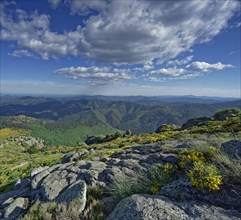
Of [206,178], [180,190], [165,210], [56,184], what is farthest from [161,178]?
[56,184]

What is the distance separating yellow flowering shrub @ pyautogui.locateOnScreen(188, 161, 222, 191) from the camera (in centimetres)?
603

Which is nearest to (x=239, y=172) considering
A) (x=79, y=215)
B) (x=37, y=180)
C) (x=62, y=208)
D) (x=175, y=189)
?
(x=175, y=189)

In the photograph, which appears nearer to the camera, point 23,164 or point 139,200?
point 139,200

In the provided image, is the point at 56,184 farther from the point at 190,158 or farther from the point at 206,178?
the point at 206,178

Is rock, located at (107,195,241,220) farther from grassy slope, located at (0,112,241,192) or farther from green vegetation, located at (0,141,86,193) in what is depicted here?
green vegetation, located at (0,141,86,193)

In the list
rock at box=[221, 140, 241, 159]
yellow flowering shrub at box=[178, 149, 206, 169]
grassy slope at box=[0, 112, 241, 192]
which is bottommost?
grassy slope at box=[0, 112, 241, 192]

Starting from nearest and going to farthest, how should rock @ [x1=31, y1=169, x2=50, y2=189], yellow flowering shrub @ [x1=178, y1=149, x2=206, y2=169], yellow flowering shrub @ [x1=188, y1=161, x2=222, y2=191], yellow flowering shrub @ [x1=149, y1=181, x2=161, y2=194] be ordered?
yellow flowering shrub @ [x1=188, y1=161, x2=222, y2=191] < yellow flowering shrub @ [x1=149, y1=181, x2=161, y2=194] < yellow flowering shrub @ [x1=178, y1=149, x2=206, y2=169] < rock @ [x1=31, y1=169, x2=50, y2=189]

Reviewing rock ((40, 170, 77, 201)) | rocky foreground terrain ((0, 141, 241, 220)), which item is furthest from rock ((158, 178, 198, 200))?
rock ((40, 170, 77, 201))

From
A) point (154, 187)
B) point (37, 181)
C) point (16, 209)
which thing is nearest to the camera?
point (154, 187)

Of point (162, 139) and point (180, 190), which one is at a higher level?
point (180, 190)

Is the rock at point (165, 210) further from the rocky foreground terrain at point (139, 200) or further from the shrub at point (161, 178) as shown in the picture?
the shrub at point (161, 178)

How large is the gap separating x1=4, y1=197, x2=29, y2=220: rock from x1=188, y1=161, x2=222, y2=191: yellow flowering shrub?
287 inches

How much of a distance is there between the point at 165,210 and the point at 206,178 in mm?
1605

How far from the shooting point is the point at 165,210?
18.2 ft
